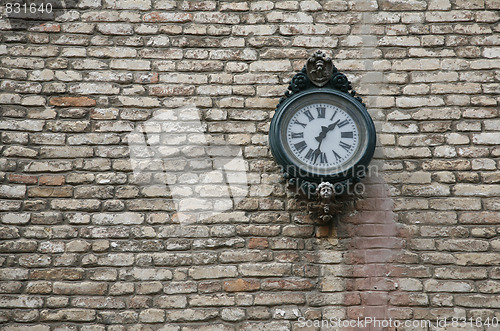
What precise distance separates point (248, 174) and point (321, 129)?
1.94 ft

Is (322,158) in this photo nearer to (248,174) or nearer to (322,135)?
(322,135)

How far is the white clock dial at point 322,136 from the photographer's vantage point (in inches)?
171

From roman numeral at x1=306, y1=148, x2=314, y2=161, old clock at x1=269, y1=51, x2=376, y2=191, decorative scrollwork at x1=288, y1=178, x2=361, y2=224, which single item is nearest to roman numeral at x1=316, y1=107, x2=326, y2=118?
old clock at x1=269, y1=51, x2=376, y2=191

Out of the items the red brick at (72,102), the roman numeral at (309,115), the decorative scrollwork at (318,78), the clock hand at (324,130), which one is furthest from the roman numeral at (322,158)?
the red brick at (72,102)

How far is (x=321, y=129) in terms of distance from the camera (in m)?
4.39

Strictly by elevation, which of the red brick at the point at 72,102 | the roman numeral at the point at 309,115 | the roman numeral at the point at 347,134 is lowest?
the roman numeral at the point at 347,134

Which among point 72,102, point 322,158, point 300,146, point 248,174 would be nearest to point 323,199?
point 322,158

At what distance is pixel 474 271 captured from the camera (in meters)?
4.27

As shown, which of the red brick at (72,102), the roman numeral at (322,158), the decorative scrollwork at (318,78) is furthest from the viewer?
the red brick at (72,102)

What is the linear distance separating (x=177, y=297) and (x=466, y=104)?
2433 mm

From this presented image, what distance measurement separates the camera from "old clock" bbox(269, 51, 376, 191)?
430 centimetres

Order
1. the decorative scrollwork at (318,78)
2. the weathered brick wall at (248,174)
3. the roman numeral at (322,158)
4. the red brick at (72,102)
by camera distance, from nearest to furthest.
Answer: the weathered brick wall at (248,174) < the roman numeral at (322,158) < the decorative scrollwork at (318,78) < the red brick at (72,102)

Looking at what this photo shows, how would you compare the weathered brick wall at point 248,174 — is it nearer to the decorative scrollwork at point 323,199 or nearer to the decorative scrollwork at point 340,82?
the decorative scrollwork at point 323,199

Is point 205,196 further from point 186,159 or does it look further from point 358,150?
point 358,150
